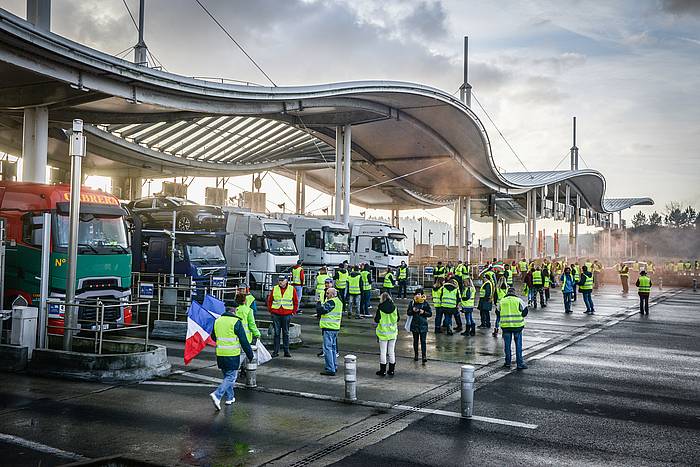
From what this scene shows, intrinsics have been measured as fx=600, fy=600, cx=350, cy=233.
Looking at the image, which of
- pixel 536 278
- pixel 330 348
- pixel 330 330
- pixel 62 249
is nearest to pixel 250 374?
pixel 330 348

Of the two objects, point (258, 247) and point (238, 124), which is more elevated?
point (238, 124)

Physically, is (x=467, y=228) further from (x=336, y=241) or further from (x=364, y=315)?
(x=364, y=315)

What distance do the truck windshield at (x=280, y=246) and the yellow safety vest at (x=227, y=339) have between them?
17.0m

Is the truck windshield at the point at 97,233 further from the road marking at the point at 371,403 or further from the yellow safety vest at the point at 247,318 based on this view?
the yellow safety vest at the point at 247,318

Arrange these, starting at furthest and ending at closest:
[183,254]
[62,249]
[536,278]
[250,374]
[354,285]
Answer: [536,278], [183,254], [354,285], [62,249], [250,374]

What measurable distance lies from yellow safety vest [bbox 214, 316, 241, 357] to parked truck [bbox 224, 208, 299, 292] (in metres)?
15.7

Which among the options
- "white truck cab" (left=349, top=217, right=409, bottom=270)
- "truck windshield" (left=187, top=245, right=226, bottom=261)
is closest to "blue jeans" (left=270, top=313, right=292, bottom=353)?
"truck windshield" (left=187, top=245, right=226, bottom=261)

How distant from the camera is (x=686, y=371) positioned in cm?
1298

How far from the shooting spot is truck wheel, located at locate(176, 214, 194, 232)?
25.9 m

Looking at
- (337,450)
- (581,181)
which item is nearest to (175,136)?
(337,450)

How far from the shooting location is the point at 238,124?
39.8 metres

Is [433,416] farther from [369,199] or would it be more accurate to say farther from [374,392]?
[369,199]

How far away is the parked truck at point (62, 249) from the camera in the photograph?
14.3 m

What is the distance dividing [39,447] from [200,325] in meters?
3.31
